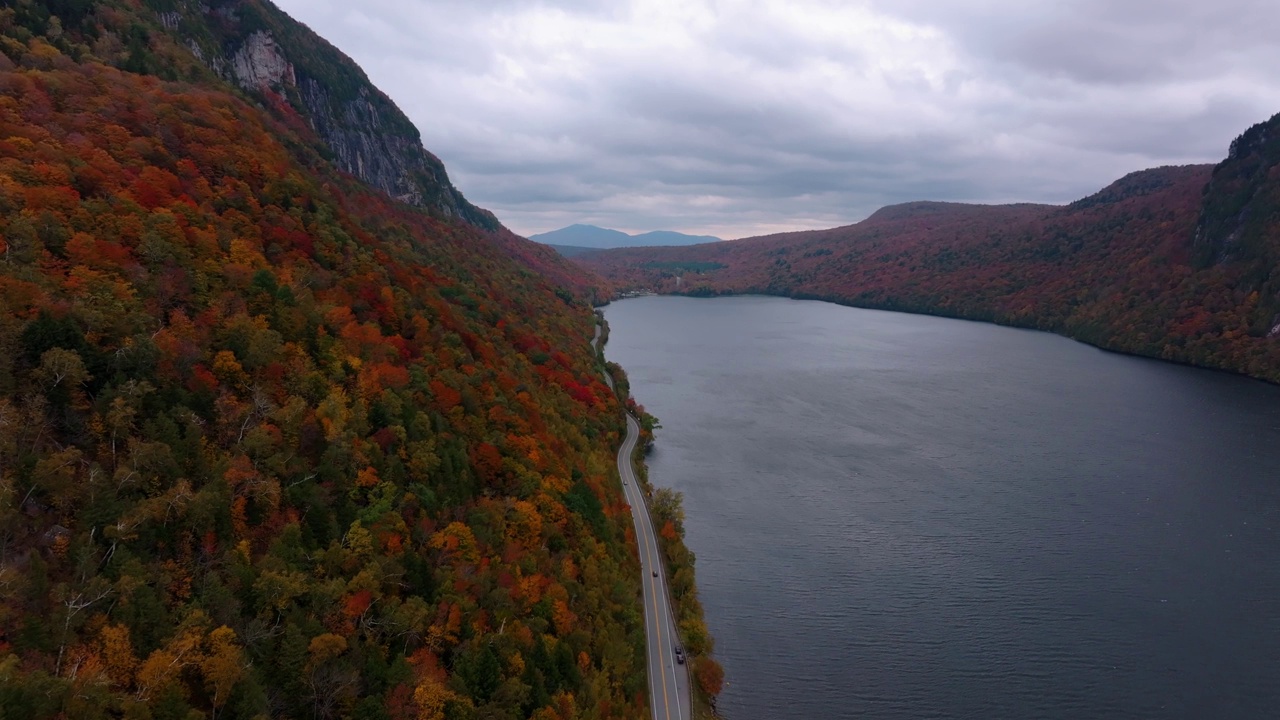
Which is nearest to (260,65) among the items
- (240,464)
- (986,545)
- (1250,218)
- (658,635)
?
(240,464)

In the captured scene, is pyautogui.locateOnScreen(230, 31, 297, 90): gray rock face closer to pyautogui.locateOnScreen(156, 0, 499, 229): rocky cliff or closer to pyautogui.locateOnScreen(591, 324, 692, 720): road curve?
pyautogui.locateOnScreen(156, 0, 499, 229): rocky cliff

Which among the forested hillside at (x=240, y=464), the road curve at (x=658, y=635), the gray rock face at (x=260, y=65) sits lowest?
the road curve at (x=658, y=635)

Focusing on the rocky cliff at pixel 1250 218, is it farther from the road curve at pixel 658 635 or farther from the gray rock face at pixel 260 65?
the gray rock face at pixel 260 65

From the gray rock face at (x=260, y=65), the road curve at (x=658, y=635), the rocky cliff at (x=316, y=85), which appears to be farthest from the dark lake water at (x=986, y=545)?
the gray rock face at (x=260, y=65)

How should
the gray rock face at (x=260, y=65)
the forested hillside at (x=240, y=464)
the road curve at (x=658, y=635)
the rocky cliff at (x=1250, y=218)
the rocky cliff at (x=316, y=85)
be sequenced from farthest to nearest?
the rocky cliff at (x=1250, y=218)
the gray rock face at (x=260, y=65)
the rocky cliff at (x=316, y=85)
the road curve at (x=658, y=635)
the forested hillside at (x=240, y=464)

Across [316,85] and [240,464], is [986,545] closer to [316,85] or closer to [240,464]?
[240,464]

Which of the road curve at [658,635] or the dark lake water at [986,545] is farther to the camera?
the dark lake water at [986,545]
